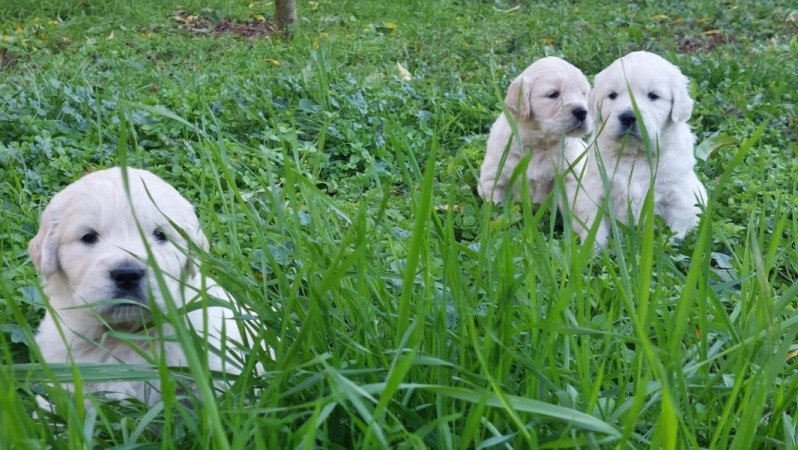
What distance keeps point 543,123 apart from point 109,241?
304 cm

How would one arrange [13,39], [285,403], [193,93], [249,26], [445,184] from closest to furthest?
[285,403]
[445,184]
[193,93]
[13,39]
[249,26]

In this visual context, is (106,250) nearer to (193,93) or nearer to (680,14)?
(193,93)

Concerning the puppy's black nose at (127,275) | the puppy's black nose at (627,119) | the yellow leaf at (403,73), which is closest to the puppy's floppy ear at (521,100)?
the puppy's black nose at (627,119)

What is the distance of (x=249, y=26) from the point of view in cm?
1016

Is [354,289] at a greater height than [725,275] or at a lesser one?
greater

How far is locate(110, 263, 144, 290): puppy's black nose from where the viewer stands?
2.73m

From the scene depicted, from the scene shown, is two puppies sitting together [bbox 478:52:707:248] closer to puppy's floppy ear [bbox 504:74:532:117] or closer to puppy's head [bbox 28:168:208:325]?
puppy's floppy ear [bbox 504:74:532:117]

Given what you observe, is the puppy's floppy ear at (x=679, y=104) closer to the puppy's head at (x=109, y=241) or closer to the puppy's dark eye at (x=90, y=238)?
the puppy's head at (x=109, y=241)

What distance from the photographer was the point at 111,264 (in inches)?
108

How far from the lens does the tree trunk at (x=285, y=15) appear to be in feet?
30.5

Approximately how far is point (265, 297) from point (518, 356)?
627mm

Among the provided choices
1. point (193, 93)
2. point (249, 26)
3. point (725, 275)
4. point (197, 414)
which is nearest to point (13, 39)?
point (249, 26)

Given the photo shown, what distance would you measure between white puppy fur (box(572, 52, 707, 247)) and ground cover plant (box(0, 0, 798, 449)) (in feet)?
0.87

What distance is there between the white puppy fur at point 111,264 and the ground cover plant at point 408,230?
0.17 m
